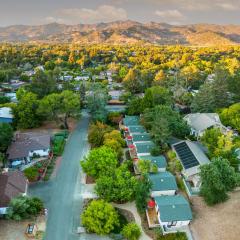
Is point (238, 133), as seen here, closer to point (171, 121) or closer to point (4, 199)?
point (171, 121)

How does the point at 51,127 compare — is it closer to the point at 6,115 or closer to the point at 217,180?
the point at 6,115

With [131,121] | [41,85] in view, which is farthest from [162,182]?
[41,85]

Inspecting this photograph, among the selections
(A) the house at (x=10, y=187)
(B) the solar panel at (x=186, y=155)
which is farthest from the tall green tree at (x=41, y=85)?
(B) the solar panel at (x=186, y=155)

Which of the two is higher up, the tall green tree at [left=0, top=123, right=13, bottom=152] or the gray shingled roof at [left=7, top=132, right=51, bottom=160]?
the tall green tree at [left=0, top=123, right=13, bottom=152]

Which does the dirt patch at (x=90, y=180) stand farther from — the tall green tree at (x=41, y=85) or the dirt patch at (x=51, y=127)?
the tall green tree at (x=41, y=85)

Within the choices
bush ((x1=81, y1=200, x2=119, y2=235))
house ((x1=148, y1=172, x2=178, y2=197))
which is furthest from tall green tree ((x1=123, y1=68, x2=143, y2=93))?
bush ((x1=81, y1=200, x2=119, y2=235))

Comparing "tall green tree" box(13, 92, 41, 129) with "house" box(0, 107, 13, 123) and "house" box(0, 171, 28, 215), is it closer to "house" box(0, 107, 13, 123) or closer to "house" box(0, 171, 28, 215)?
"house" box(0, 107, 13, 123)
